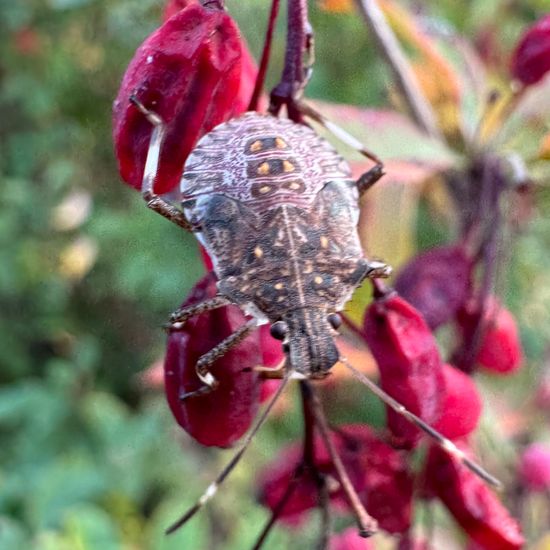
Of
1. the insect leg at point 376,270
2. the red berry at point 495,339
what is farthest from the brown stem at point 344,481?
the red berry at point 495,339

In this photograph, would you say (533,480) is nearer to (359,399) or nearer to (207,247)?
(207,247)

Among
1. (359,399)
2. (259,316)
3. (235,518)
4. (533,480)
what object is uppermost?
(259,316)

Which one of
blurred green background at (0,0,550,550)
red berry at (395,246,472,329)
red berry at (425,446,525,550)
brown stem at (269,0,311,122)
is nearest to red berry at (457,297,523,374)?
red berry at (395,246,472,329)

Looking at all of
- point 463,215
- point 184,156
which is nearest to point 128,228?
point 463,215

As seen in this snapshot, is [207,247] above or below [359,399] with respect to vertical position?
above

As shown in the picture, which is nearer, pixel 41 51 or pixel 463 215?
pixel 463 215

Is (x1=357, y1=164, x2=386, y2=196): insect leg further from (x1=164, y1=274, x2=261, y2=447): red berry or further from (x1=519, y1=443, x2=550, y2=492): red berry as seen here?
(x1=519, y1=443, x2=550, y2=492): red berry

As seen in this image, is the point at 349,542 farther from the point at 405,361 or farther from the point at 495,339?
the point at 405,361
